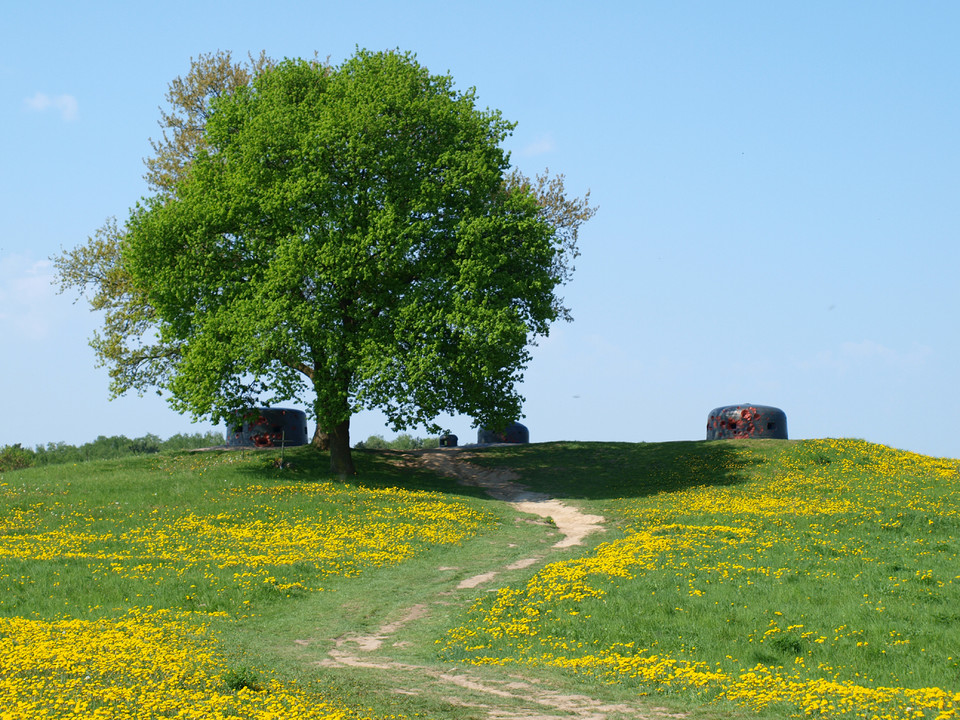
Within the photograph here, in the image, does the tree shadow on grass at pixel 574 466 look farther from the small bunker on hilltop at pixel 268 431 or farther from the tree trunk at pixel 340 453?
the small bunker on hilltop at pixel 268 431

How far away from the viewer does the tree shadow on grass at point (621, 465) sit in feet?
138

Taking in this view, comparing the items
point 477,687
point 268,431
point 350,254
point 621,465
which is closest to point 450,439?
point 268,431

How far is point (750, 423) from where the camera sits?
5519 cm

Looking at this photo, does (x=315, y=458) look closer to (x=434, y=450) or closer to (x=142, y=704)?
(x=434, y=450)

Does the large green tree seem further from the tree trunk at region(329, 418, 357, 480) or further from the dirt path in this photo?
the dirt path

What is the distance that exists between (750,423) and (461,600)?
37.5m

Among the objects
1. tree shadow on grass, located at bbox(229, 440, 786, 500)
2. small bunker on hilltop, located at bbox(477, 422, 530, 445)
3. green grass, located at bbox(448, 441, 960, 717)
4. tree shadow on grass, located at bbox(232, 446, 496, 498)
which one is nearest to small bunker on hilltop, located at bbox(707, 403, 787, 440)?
tree shadow on grass, located at bbox(229, 440, 786, 500)

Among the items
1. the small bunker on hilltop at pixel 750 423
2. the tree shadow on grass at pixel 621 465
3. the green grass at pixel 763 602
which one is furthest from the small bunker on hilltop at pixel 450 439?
the green grass at pixel 763 602

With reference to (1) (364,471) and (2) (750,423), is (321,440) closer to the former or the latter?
(1) (364,471)

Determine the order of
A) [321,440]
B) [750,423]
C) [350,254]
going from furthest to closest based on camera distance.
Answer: [750,423] < [321,440] < [350,254]

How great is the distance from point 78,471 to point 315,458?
1224cm

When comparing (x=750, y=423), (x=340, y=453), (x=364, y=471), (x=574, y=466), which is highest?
(x=750, y=423)

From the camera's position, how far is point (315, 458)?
45.8m

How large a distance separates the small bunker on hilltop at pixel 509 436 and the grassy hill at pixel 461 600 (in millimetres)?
19218
